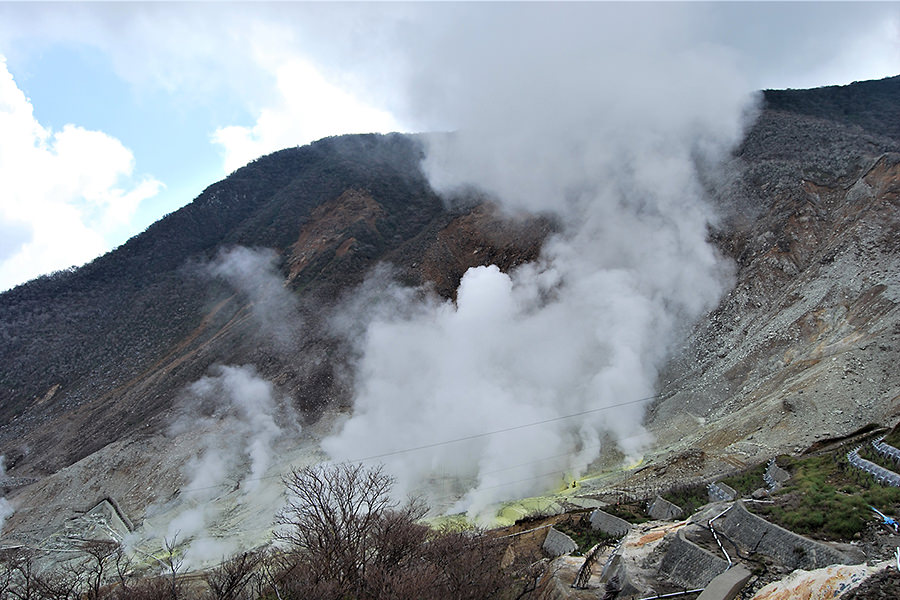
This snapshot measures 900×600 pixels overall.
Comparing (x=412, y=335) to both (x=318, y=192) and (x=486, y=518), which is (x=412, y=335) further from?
(x=318, y=192)

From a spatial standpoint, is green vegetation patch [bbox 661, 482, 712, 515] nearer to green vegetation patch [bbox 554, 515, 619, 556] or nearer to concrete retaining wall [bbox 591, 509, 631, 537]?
concrete retaining wall [bbox 591, 509, 631, 537]

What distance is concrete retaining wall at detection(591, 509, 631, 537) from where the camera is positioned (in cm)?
1791

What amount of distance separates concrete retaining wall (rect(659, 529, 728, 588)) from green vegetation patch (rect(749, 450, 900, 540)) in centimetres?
216

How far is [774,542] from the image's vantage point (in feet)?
39.4

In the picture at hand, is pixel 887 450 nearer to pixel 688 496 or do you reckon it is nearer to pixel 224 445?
pixel 688 496

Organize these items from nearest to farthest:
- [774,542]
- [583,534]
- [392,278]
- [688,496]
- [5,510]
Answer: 1. [774,542]
2. [583,534]
3. [688,496]
4. [5,510]
5. [392,278]

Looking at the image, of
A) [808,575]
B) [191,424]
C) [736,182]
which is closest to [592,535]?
[808,575]

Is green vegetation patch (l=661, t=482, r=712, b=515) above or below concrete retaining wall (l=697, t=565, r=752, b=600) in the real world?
above

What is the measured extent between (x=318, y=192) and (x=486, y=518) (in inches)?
2189

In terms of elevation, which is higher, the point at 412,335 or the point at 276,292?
the point at 276,292

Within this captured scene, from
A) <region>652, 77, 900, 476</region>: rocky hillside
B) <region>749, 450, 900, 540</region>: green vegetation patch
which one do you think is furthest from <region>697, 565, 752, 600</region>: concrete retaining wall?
<region>652, 77, 900, 476</region>: rocky hillside

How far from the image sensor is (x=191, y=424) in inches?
1492

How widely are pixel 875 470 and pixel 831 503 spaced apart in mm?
3107

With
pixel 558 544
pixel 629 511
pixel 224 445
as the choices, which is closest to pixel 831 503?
pixel 629 511
